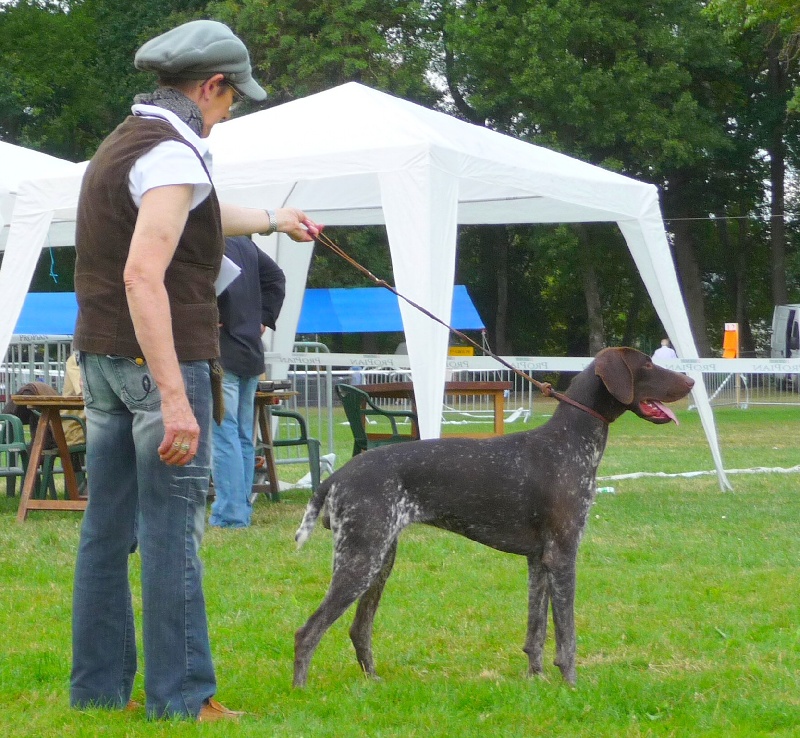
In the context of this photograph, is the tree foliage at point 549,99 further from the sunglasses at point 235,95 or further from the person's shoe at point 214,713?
the person's shoe at point 214,713

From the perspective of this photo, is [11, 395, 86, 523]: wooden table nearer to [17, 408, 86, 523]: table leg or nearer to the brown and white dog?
[17, 408, 86, 523]: table leg

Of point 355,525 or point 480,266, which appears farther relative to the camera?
point 480,266

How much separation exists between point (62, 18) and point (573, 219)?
28.7m

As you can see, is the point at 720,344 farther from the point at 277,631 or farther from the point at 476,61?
the point at 277,631

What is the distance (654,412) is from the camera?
4559mm

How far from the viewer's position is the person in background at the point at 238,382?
7371 millimetres

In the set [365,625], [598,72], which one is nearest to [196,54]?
[365,625]

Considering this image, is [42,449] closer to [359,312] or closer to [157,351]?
[157,351]

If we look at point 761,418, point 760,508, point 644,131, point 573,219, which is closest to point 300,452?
point 573,219

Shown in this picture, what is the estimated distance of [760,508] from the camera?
8648mm

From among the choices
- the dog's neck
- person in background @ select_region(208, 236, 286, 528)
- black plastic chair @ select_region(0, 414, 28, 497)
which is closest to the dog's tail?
the dog's neck

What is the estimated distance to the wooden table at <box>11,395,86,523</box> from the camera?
7.76 metres

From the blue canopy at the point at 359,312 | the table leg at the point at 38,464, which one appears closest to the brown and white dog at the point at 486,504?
the table leg at the point at 38,464

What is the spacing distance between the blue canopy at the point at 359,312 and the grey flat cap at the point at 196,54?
64.6ft
